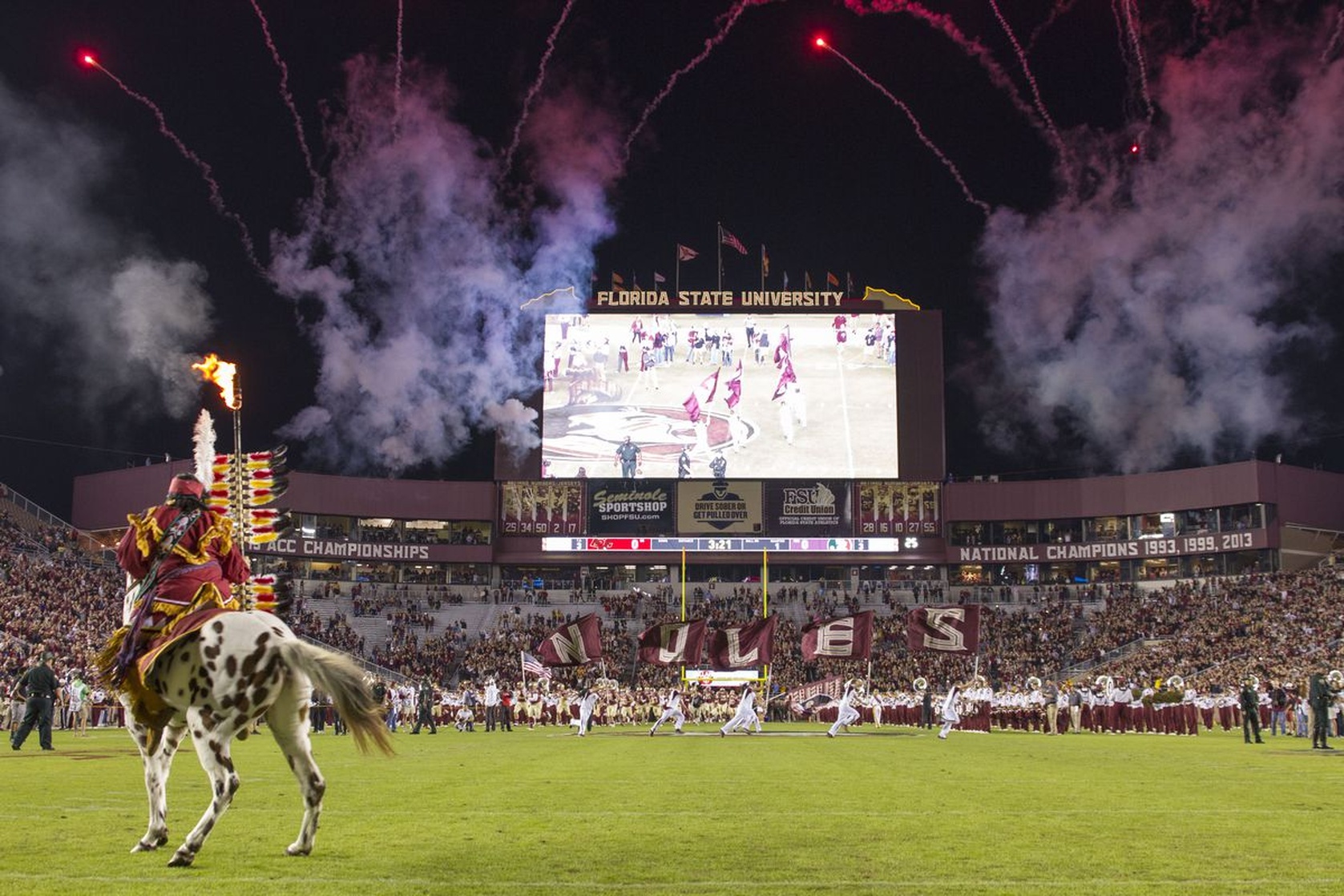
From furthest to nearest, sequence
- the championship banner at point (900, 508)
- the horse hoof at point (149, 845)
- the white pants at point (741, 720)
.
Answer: the championship banner at point (900, 508) < the white pants at point (741, 720) < the horse hoof at point (149, 845)

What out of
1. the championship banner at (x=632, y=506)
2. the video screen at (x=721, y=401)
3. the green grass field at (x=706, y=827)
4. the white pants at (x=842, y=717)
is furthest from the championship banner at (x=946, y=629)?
the championship banner at (x=632, y=506)

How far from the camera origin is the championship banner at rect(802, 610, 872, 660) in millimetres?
38844

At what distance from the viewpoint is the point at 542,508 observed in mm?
85562

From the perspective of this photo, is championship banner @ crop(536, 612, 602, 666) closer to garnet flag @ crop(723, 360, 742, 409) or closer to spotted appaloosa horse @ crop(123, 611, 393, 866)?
spotted appaloosa horse @ crop(123, 611, 393, 866)

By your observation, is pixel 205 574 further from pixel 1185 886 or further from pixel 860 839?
pixel 1185 886

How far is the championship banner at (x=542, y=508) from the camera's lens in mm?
84500

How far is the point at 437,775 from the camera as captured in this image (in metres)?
20.6

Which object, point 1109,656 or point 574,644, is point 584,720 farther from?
point 1109,656

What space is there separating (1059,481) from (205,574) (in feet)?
274

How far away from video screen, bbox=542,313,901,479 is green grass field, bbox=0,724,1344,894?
56.7 meters

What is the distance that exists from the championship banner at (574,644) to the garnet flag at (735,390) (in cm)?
4174

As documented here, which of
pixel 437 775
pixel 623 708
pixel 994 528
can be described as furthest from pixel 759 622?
pixel 994 528

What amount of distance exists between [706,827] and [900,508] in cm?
7313

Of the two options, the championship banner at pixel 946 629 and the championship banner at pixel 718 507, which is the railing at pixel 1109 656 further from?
the championship banner at pixel 946 629
